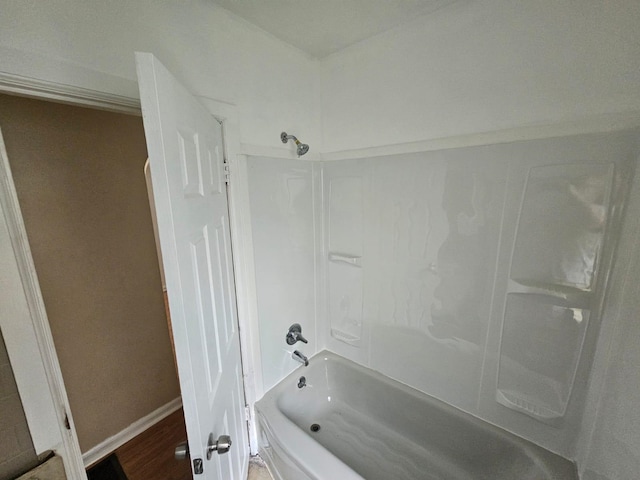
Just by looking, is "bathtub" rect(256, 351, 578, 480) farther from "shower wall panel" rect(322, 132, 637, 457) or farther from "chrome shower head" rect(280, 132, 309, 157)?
"chrome shower head" rect(280, 132, 309, 157)

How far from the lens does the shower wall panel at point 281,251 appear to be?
1416 mm

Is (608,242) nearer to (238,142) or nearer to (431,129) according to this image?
(431,129)

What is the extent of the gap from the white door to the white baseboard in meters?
1.21

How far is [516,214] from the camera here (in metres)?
1.11

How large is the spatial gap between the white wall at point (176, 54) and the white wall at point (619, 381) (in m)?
1.55

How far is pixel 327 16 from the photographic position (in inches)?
46.7

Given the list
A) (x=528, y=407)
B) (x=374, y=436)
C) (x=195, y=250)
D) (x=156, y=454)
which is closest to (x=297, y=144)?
(x=195, y=250)

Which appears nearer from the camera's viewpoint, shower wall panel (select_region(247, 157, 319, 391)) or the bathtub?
the bathtub

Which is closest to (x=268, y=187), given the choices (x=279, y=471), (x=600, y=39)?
(x=600, y=39)

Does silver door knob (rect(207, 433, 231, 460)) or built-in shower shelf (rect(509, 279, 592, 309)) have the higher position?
built-in shower shelf (rect(509, 279, 592, 309))

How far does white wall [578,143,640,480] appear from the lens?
76 centimetres

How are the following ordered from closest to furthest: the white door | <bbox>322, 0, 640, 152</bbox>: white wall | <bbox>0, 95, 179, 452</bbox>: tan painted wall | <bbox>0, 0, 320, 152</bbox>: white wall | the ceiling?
the white door
<bbox>0, 0, 320, 152</bbox>: white wall
<bbox>322, 0, 640, 152</bbox>: white wall
the ceiling
<bbox>0, 95, 179, 452</bbox>: tan painted wall

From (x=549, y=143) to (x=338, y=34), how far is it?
114 centimetres

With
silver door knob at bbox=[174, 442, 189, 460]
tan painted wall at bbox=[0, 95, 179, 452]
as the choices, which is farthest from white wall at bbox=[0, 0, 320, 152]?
silver door knob at bbox=[174, 442, 189, 460]
